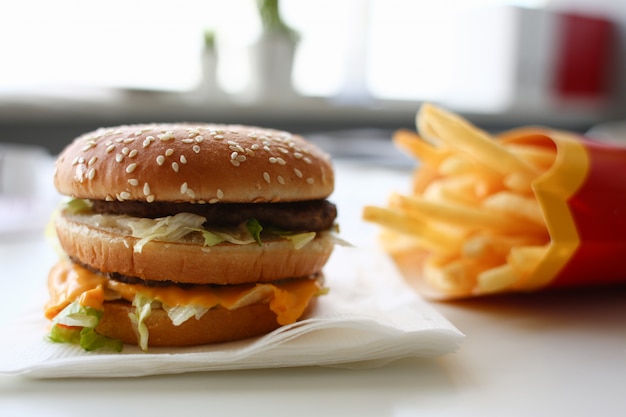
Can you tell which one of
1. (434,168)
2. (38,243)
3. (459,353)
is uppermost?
(434,168)

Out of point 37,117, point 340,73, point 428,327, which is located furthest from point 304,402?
point 340,73

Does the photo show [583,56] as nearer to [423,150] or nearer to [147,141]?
[423,150]

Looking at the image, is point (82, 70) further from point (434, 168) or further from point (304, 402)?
point (304, 402)

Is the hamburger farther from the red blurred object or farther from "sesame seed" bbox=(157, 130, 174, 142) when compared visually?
the red blurred object

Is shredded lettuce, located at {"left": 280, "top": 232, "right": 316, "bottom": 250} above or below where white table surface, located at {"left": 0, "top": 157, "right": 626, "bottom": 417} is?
above

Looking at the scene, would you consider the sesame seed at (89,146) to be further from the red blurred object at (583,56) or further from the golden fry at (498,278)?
the red blurred object at (583,56)

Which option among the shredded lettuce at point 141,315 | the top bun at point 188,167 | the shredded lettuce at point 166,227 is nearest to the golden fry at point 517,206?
the top bun at point 188,167

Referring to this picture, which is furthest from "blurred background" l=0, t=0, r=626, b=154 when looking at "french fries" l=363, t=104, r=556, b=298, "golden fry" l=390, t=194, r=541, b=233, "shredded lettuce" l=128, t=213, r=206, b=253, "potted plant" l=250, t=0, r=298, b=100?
"shredded lettuce" l=128, t=213, r=206, b=253
